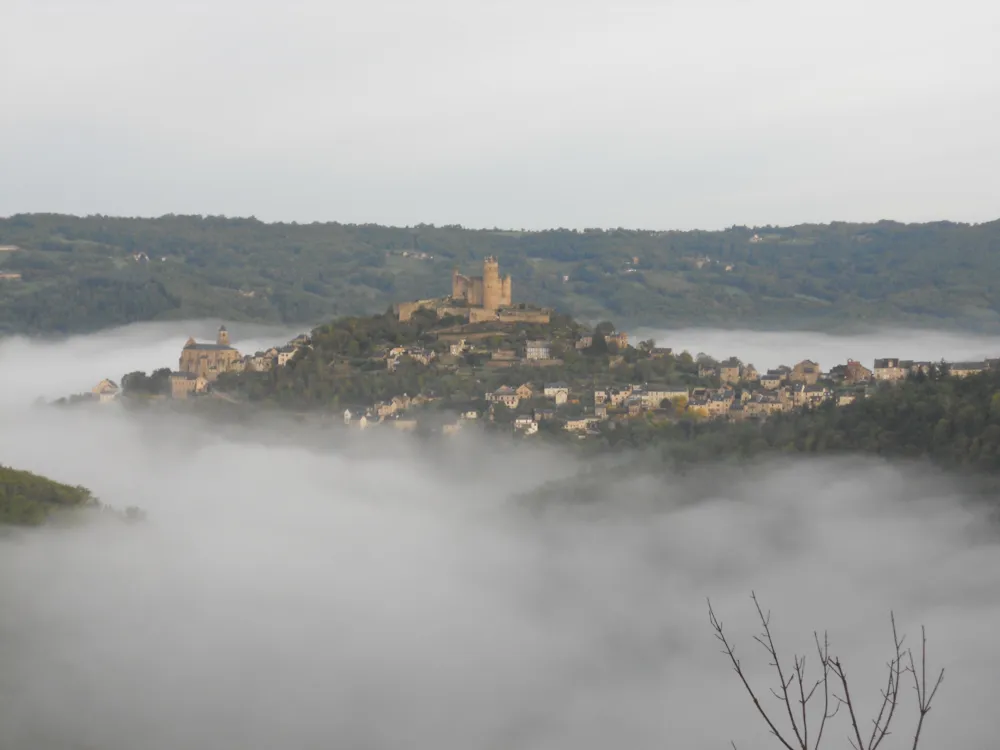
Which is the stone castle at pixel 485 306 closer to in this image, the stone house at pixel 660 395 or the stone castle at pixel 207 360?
the stone castle at pixel 207 360

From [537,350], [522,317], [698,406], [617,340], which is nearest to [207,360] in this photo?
[522,317]

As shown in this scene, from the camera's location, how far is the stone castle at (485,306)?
285 feet

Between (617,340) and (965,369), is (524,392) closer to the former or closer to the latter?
(617,340)

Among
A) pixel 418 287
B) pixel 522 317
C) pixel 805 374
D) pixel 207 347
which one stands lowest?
pixel 418 287

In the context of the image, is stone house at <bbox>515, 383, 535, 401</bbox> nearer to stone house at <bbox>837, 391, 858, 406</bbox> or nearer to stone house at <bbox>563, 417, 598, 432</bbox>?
stone house at <bbox>563, 417, 598, 432</bbox>

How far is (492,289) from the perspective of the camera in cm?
8825

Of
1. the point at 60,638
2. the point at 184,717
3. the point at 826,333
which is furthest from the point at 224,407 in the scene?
the point at 826,333

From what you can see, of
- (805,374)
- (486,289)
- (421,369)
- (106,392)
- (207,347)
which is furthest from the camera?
(106,392)

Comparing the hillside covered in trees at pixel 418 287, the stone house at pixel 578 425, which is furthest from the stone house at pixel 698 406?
the hillside covered in trees at pixel 418 287

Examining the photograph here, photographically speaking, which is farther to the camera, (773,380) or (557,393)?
(773,380)

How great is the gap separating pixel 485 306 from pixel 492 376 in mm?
9928

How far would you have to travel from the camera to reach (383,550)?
→ 2822 inches

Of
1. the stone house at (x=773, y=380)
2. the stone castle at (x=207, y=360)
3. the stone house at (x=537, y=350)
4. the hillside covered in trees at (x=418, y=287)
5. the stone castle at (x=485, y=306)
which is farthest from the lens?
the hillside covered in trees at (x=418, y=287)

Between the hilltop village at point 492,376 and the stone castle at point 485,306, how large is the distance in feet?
0.31
